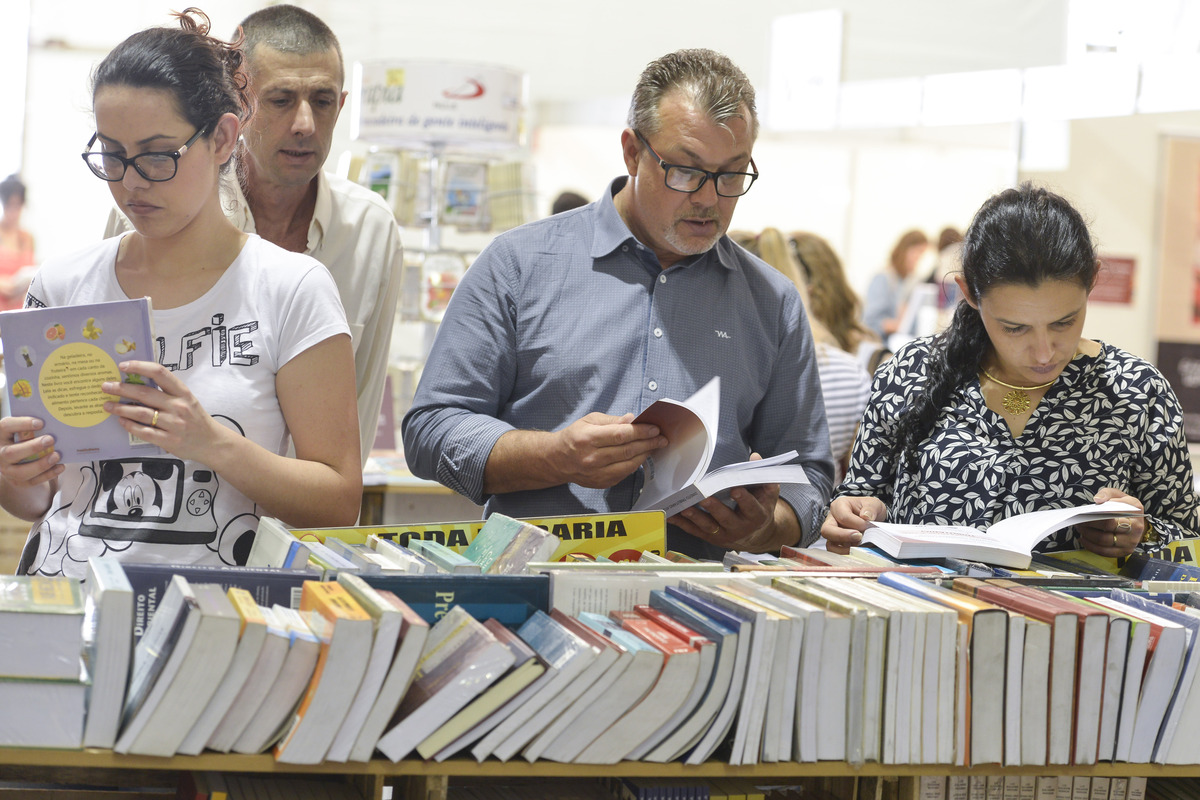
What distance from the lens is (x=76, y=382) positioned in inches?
72.7

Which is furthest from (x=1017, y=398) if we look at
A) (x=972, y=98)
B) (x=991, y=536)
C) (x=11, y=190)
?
(x=11, y=190)

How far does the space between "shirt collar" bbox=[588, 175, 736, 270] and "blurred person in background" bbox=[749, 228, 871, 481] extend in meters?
1.64

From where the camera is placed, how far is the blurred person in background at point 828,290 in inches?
191

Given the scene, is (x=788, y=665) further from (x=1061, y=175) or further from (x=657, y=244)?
(x=1061, y=175)

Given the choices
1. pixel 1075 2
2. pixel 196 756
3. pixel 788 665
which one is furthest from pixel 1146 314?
pixel 196 756

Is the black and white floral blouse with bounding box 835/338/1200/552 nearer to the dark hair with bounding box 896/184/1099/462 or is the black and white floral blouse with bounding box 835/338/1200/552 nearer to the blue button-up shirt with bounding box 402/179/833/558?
the dark hair with bounding box 896/184/1099/462

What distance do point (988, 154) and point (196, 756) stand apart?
10.9m

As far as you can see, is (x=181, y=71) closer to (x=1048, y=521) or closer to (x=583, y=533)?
(x=583, y=533)

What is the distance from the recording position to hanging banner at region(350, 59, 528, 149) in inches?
206

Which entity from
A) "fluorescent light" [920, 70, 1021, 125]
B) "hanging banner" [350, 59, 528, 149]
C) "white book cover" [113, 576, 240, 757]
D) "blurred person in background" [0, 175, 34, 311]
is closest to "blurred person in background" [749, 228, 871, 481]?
"hanging banner" [350, 59, 528, 149]

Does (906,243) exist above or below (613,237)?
above

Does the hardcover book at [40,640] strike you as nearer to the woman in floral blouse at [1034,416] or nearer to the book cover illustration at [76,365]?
the book cover illustration at [76,365]

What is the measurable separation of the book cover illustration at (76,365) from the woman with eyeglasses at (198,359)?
0.12ft

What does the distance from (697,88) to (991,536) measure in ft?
3.34
